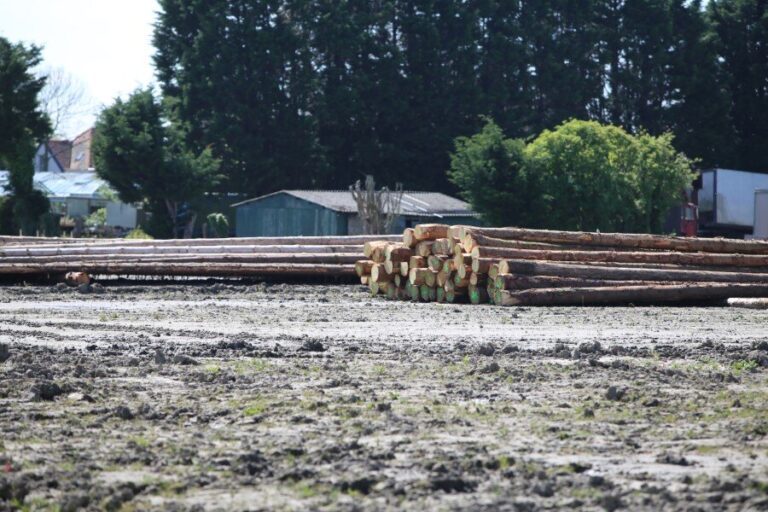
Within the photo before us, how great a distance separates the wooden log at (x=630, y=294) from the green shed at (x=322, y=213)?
100ft

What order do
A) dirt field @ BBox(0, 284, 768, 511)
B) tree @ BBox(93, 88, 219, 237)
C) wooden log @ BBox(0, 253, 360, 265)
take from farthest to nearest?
tree @ BBox(93, 88, 219, 237) → wooden log @ BBox(0, 253, 360, 265) → dirt field @ BBox(0, 284, 768, 511)

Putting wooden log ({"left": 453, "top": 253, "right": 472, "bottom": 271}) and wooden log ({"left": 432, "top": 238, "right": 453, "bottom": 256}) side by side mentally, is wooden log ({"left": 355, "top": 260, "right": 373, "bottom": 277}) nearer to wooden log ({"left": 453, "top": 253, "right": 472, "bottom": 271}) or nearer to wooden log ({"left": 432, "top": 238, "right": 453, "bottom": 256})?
wooden log ({"left": 432, "top": 238, "right": 453, "bottom": 256})

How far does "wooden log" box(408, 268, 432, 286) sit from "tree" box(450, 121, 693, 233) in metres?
29.1

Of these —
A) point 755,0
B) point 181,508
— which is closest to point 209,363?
point 181,508

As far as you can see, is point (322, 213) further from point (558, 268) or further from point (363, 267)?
point (558, 268)

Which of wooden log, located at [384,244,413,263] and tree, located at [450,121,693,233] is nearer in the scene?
wooden log, located at [384,244,413,263]

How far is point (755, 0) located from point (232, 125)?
30.6 m

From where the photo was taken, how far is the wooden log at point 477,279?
22172 mm

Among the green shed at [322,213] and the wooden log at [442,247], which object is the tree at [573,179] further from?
the wooden log at [442,247]

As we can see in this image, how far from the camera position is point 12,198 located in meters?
56.5

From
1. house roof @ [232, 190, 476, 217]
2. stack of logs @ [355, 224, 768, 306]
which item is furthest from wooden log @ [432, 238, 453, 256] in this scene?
house roof @ [232, 190, 476, 217]

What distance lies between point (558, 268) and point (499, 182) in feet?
102

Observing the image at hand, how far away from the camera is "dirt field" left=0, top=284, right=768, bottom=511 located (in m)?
5.83

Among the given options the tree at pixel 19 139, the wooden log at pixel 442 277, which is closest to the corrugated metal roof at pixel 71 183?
the tree at pixel 19 139
